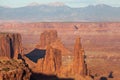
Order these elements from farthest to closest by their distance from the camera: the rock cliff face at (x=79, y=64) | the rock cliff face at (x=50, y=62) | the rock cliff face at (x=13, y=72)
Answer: the rock cliff face at (x=79, y=64) → the rock cliff face at (x=50, y=62) → the rock cliff face at (x=13, y=72)

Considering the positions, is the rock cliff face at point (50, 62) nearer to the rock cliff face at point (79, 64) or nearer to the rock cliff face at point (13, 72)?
the rock cliff face at point (79, 64)

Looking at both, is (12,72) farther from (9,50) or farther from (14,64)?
(9,50)

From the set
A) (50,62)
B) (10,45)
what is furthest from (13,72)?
(10,45)

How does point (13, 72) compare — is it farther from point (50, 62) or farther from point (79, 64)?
point (50, 62)

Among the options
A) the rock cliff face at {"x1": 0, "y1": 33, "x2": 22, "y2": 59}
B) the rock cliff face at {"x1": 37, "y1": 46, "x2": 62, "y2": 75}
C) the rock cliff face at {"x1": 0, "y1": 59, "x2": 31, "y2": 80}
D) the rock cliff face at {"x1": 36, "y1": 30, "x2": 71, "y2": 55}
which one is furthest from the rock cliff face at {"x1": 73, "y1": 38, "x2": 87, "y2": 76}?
the rock cliff face at {"x1": 36, "y1": 30, "x2": 71, "y2": 55}

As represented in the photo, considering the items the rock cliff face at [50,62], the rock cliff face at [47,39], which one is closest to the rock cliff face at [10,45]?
the rock cliff face at [47,39]

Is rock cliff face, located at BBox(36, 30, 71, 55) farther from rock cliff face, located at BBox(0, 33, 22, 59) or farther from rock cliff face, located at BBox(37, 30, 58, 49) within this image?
rock cliff face, located at BBox(0, 33, 22, 59)

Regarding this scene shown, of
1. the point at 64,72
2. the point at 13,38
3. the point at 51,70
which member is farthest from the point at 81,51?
the point at 13,38

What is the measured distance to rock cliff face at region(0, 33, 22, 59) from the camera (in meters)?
103

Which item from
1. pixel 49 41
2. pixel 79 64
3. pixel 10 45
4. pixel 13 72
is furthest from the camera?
pixel 49 41

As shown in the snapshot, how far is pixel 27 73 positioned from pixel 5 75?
124 cm

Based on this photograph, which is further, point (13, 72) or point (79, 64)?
point (79, 64)

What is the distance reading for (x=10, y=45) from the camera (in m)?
109

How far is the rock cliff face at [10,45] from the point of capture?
10312cm
